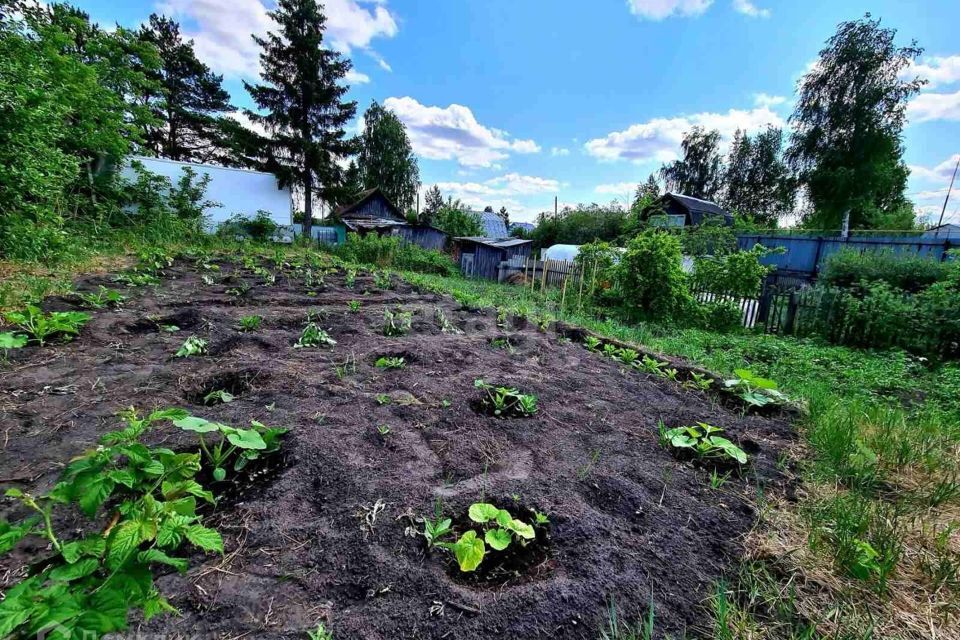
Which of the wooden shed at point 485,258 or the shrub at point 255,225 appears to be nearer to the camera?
the shrub at point 255,225

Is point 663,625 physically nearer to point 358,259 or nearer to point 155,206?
point 358,259

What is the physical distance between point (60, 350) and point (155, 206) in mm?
13088

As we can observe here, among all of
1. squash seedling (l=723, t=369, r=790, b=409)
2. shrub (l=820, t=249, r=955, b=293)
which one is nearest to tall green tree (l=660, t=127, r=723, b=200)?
shrub (l=820, t=249, r=955, b=293)

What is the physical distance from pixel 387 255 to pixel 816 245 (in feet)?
58.0

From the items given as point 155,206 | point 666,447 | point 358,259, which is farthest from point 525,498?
point 155,206

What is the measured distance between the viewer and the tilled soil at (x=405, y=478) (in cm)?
101

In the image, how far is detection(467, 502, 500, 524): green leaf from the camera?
4.04 feet

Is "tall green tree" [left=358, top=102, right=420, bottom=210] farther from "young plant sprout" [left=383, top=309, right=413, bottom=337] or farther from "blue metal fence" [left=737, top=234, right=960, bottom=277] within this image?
"young plant sprout" [left=383, top=309, right=413, bottom=337]

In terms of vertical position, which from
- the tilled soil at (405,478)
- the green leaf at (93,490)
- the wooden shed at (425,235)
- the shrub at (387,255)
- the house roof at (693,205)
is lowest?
the tilled soil at (405,478)

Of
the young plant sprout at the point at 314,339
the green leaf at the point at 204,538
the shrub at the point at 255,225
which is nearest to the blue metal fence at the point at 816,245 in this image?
the young plant sprout at the point at 314,339

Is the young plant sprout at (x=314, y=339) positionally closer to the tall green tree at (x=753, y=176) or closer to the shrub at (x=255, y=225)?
the shrub at (x=255, y=225)

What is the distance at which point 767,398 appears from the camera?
8.10ft

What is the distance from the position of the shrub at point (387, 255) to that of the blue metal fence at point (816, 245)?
12.5 metres

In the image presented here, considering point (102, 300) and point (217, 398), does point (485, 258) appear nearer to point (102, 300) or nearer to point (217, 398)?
point (102, 300)
